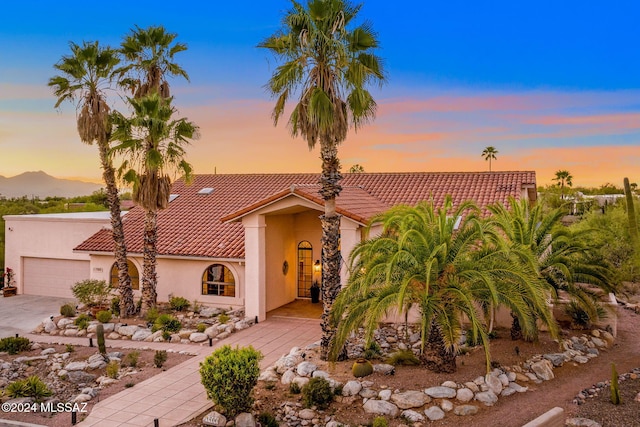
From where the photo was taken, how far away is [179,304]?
A: 21391mm

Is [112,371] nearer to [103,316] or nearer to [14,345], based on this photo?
[14,345]

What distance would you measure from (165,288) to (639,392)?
18142mm

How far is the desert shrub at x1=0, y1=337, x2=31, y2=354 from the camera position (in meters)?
16.9

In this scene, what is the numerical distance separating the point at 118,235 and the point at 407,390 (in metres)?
14.3

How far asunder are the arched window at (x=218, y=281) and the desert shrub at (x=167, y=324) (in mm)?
3206

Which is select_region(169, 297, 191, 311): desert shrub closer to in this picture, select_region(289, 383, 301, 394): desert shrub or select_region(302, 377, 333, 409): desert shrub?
select_region(289, 383, 301, 394): desert shrub

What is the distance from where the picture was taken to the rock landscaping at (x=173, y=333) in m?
17.9

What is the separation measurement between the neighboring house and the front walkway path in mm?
2190

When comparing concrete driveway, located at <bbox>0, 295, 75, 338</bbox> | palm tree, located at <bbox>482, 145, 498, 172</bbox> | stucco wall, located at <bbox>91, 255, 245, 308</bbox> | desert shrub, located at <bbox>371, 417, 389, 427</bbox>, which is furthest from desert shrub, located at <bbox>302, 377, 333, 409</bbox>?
palm tree, located at <bbox>482, 145, 498, 172</bbox>

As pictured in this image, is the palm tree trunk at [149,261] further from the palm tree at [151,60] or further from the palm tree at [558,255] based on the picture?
the palm tree at [558,255]

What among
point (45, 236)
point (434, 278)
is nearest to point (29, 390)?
point (434, 278)

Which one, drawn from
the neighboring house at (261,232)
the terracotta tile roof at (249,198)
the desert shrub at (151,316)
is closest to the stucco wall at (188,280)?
the neighboring house at (261,232)

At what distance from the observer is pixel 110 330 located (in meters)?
19.0

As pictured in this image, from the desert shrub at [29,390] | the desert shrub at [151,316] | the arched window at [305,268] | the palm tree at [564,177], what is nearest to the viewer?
the desert shrub at [29,390]
